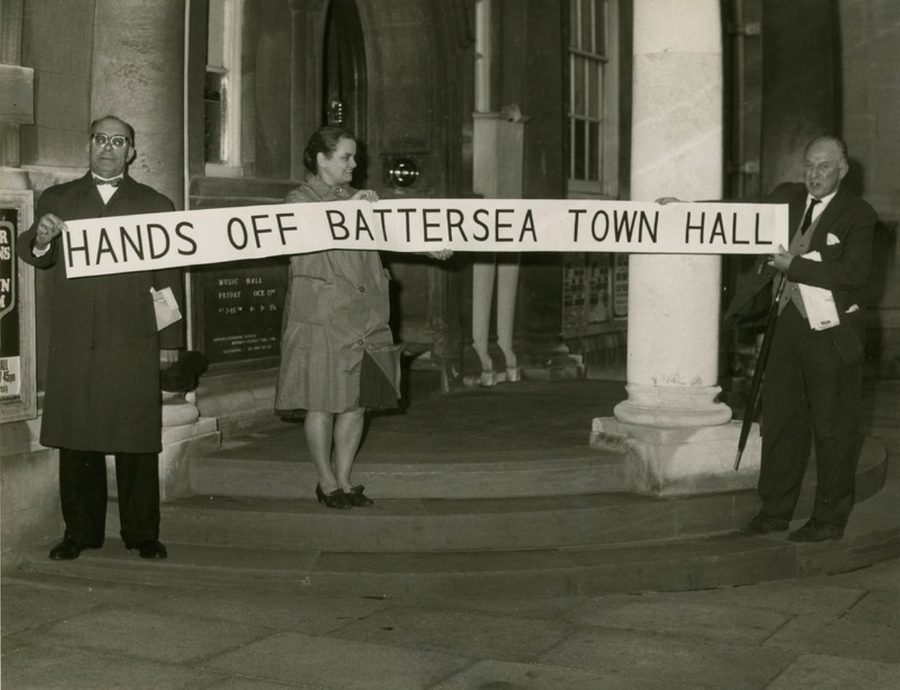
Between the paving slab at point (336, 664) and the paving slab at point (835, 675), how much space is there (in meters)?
1.25

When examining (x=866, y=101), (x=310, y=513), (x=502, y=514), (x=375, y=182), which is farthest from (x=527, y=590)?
(x=866, y=101)

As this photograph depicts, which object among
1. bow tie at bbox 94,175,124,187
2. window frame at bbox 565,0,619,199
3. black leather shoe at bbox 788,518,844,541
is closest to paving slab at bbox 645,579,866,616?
black leather shoe at bbox 788,518,844,541

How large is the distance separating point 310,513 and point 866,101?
1075cm

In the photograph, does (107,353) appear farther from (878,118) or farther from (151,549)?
(878,118)

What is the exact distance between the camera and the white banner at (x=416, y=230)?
7.08 meters

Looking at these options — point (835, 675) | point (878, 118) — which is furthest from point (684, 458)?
point (878, 118)

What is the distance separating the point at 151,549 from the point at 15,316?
1.36 metres

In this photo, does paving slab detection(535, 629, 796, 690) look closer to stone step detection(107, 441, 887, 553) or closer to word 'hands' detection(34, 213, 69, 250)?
stone step detection(107, 441, 887, 553)

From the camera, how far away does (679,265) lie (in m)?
8.16

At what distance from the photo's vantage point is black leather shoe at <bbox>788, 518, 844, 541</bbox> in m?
7.58

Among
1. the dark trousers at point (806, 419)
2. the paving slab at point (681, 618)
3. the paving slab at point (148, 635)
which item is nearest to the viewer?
the paving slab at point (148, 635)

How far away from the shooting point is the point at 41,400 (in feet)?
25.0

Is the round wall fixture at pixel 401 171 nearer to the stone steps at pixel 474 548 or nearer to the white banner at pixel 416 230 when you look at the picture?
the white banner at pixel 416 230

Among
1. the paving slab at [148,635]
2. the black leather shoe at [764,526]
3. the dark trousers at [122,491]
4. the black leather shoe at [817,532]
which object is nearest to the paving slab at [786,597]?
the black leather shoe at [817,532]
